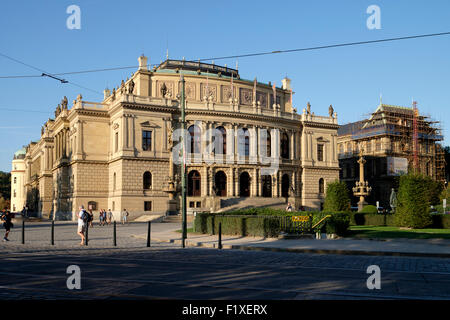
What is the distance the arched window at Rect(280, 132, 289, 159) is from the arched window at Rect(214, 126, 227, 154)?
940 centimetres

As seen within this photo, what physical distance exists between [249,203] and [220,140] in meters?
9.32

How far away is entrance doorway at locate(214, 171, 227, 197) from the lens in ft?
206

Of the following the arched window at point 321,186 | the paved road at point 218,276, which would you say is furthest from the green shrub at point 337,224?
the arched window at point 321,186

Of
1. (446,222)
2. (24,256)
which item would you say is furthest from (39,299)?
(446,222)

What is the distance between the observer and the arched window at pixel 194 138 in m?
62.1

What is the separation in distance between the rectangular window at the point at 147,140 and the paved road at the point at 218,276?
137 feet

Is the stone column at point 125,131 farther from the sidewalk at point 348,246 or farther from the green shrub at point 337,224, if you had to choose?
the green shrub at point 337,224

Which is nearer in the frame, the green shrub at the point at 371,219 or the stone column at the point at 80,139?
the green shrub at the point at 371,219

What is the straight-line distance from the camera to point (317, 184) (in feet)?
232

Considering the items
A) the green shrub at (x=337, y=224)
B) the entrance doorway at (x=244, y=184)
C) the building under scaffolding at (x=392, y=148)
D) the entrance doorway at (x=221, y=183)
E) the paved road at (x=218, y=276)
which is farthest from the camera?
the building under scaffolding at (x=392, y=148)

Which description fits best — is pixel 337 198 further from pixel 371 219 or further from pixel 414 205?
pixel 414 205
